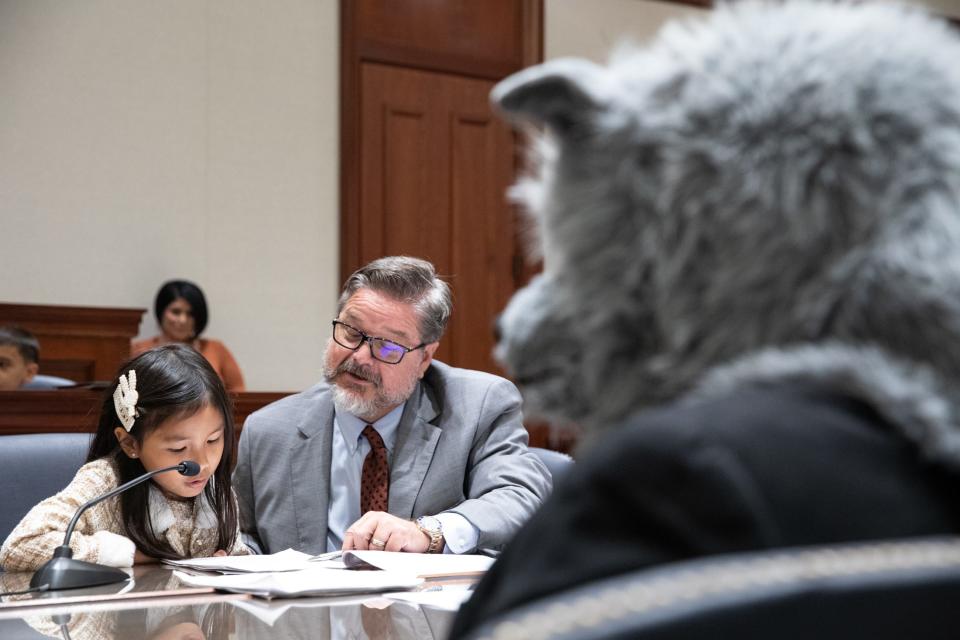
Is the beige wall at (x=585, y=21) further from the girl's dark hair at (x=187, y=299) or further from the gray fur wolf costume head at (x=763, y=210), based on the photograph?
the gray fur wolf costume head at (x=763, y=210)

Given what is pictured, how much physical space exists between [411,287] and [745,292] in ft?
6.91

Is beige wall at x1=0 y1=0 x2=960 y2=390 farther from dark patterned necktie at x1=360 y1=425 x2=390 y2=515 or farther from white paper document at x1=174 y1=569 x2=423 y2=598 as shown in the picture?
white paper document at x1=174 y1=569 x2=423 y2=598

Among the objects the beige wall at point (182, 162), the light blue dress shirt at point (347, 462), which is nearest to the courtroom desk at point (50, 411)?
the light blue dress shirt at point (347, 462)

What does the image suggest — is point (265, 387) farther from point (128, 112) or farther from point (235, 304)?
point (128, 112)

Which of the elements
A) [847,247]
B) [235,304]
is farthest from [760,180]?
[235,304]

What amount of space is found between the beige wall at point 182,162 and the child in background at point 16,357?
1.02m

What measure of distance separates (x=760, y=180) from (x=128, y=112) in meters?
5.93

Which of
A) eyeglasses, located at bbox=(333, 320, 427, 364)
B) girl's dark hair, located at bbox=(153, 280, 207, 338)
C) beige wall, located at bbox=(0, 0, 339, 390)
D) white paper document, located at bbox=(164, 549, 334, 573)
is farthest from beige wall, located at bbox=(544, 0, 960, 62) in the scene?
white paper document, located at bbox=(164, 549, 334, 573)

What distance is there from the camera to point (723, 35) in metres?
0.59

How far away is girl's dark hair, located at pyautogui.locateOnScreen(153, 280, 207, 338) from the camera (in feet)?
18.8

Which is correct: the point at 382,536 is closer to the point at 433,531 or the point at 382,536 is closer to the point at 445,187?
the point at 433,531

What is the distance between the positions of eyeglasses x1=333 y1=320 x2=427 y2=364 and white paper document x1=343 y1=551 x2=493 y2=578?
2.27ft

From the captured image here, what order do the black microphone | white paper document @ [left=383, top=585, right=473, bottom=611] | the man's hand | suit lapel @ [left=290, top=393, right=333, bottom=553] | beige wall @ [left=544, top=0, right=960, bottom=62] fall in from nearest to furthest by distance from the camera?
white paper document @ [left=383, top=585, right=473, bottom=611]
the black microphone
the man's hand
suit lapel @ [left=290, top=393, right=333, bottom=553]
beige wall @ [left=544, top=0, right=960, bottom=62]

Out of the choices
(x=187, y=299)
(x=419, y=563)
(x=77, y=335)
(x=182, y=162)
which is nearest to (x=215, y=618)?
(x=419, y=563)
